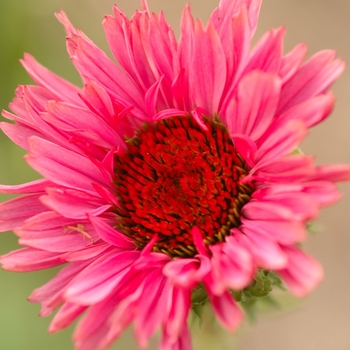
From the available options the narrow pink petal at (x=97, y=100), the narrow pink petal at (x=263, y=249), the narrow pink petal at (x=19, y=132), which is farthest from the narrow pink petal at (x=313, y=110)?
the narrow pink petal at (x=19, y=132)

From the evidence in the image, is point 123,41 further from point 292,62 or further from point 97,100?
point 292,62

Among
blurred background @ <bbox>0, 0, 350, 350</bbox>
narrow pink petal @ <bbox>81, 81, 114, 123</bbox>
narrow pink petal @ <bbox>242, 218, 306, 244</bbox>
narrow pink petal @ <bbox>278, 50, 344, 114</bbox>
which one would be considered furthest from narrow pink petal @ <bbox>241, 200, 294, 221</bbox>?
blurred background @ <bbox>0, 0, 350, 350</bbox>

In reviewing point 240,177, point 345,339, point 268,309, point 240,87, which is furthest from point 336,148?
point 240,87

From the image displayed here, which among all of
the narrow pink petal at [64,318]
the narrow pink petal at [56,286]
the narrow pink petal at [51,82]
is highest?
the narrow pink petal at [51,82]

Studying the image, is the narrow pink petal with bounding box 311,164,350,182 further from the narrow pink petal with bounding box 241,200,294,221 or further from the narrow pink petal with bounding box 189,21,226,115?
the narrow pink petal with bounding box 189,21,226,115

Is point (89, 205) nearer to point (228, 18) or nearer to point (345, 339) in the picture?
point (228, 18)

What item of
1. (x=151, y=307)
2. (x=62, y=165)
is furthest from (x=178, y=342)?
(x=62, y=165)

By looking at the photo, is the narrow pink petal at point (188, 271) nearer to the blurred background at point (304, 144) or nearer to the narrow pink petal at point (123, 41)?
the narrow pink petal at point (123, 41)
